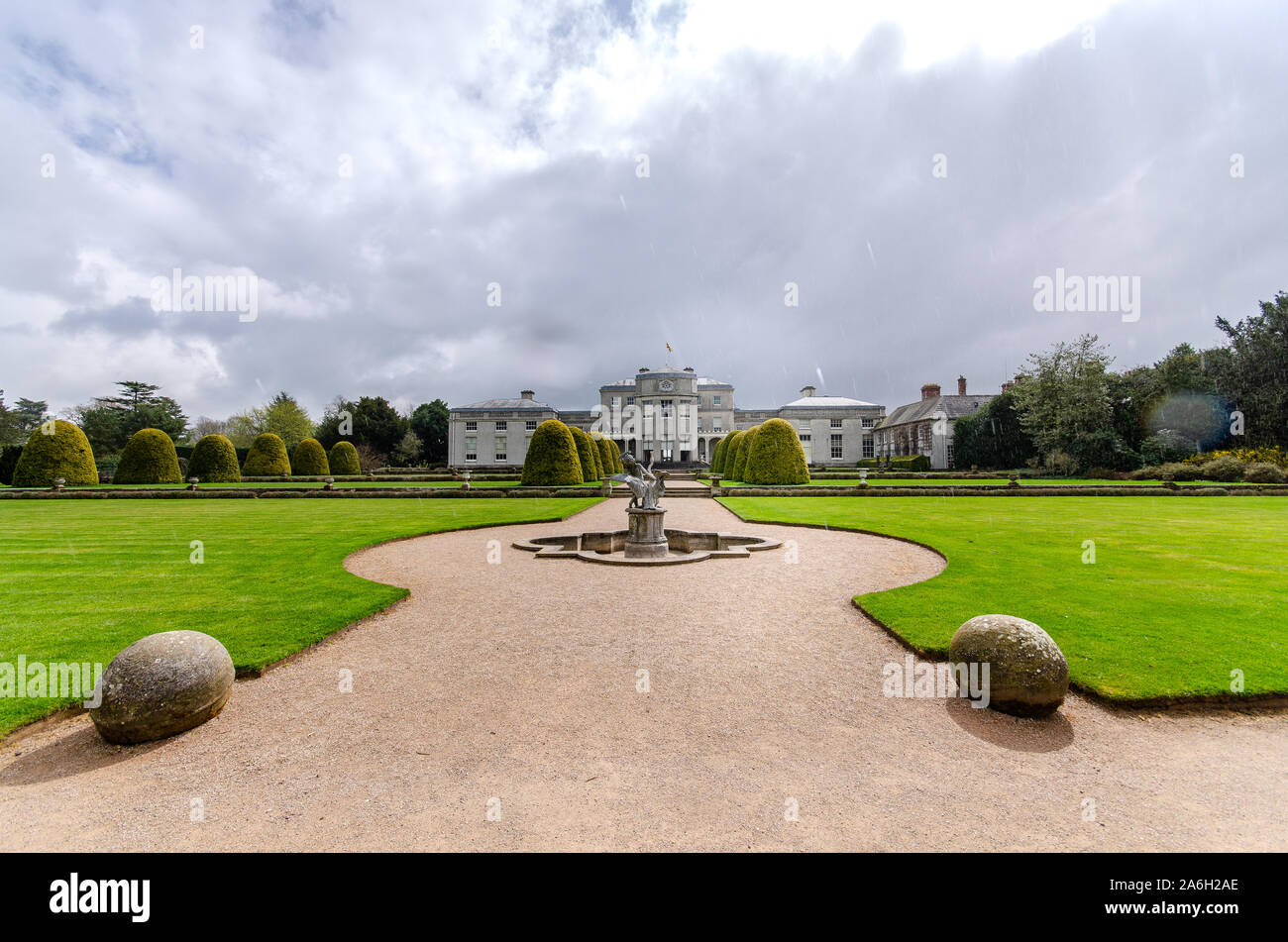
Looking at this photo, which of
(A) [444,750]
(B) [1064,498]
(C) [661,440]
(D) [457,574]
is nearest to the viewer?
(A) [444,750]

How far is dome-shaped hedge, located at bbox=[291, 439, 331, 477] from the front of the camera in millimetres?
43531

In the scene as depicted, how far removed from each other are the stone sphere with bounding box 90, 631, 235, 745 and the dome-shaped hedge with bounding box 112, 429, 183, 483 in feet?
124

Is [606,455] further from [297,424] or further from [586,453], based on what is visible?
[297,424]

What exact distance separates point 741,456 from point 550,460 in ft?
42.9

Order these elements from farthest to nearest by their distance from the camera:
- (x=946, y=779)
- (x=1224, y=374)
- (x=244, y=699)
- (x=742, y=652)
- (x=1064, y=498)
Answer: (x=1224, y=374) < (x=1064, y=498) < (x=742, y=652) < (x=244, y=699) < (x=946, y=779)

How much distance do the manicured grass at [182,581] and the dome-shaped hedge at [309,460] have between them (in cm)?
2621

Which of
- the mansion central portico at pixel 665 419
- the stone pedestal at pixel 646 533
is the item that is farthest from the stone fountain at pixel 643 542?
the mansion central portico at pixel 665 419

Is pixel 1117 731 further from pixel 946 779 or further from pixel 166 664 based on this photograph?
pixel 166 664

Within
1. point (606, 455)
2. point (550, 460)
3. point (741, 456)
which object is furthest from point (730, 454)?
point (550, 460)

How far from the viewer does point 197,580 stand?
861cm

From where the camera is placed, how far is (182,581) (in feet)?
28.0

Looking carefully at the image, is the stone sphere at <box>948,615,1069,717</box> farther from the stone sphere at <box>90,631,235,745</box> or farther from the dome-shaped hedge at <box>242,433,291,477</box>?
the dome-shaped hedge at <box>242,433,291,477</box>

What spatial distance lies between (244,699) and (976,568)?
31.6 feet
